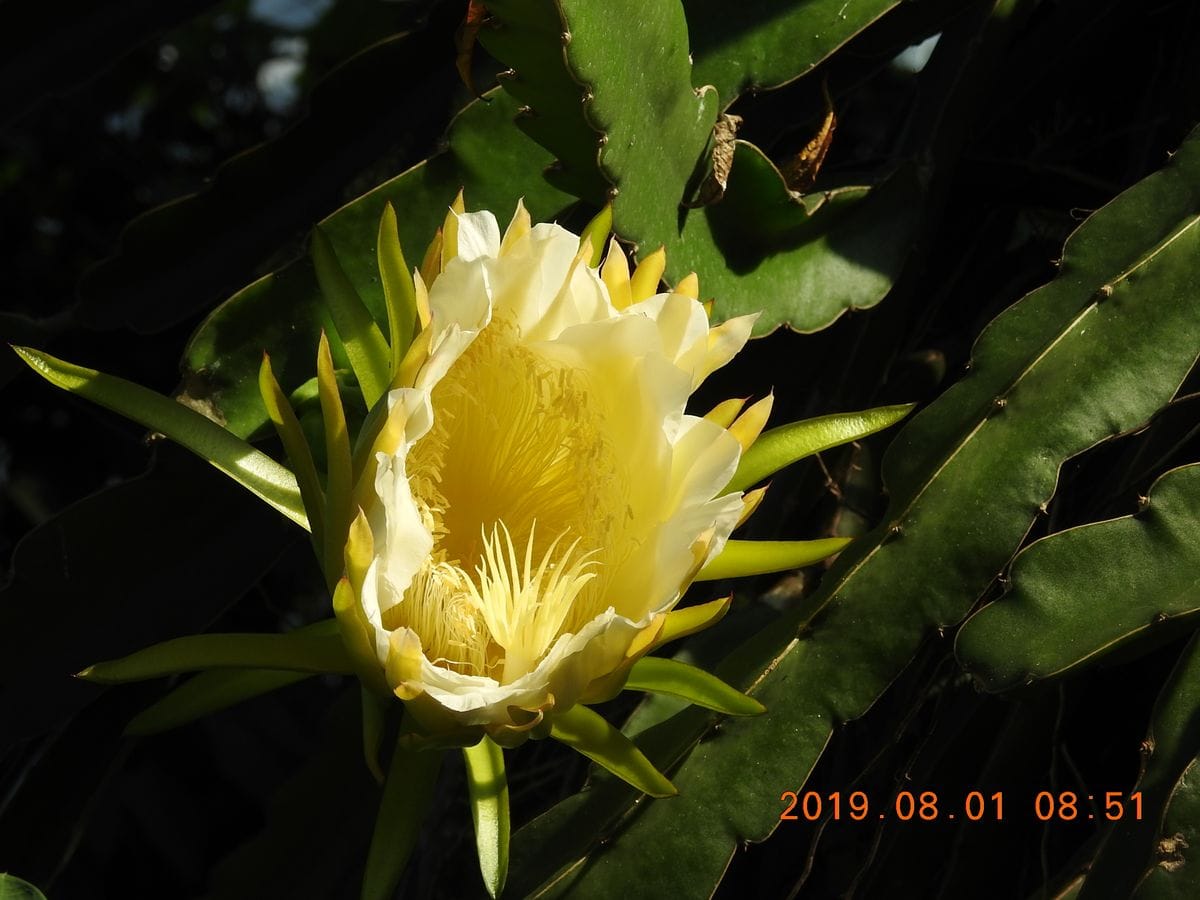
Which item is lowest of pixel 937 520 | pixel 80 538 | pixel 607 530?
pixel 937 520

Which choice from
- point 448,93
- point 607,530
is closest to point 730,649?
point 607,530

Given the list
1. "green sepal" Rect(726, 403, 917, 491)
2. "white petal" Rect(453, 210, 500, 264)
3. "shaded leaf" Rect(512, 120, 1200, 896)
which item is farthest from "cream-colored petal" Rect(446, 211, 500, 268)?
"shaded leaf" Rect(512, 120, 1200, 896)

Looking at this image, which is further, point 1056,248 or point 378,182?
point 1056,248

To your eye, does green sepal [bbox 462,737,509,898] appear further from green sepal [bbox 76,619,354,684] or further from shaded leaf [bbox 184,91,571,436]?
shaded leaf [bbox 184,91,571,436]

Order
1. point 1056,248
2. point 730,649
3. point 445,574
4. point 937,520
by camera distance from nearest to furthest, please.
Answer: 1. point 445,574
2. point 937,520
3. point 730,649
4. point 1056,248

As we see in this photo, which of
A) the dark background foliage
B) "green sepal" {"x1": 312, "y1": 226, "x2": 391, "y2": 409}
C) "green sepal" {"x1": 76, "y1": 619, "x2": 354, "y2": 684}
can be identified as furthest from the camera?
the dark background foliage

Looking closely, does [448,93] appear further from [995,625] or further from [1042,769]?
[1042,769]
